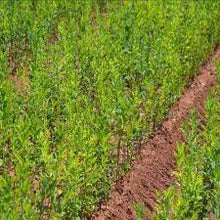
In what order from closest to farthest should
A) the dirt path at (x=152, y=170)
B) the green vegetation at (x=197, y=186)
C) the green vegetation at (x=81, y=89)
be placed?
1. the green vegetation at (x=197, y=186)
2. the green vegetation at (x=81, y=89)
3. the dirt path at (x=152, y=170)

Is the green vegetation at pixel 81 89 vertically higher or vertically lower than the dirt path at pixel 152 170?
higher

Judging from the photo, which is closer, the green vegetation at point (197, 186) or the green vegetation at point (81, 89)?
the green vegetation at point (197, 186)

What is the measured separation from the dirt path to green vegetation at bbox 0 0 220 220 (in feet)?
0.53

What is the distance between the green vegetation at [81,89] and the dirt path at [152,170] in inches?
6.4

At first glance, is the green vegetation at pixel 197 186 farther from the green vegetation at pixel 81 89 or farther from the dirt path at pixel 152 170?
the green vegetation at pixel 81 89

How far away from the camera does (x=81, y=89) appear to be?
647 cm

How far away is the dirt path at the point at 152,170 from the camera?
509 centimetres

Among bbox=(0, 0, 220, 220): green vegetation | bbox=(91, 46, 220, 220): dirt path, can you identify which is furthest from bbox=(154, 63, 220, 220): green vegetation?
bbox=(0, 0, 220, 220): green vegetation

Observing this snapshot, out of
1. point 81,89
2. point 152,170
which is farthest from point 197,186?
point 81,89

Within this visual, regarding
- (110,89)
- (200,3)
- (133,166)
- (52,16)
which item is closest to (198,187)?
(133,166)

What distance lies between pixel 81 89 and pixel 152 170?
1.42m

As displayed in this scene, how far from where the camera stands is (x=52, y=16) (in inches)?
314

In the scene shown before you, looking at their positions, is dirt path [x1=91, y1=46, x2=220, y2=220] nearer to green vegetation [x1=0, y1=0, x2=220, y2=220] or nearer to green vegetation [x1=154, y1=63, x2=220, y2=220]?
green vegetation [x1=0, y1=0, x2=220, y2=220]

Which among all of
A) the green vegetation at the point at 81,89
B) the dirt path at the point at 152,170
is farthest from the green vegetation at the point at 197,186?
the green vegetation at the point at 81,89
